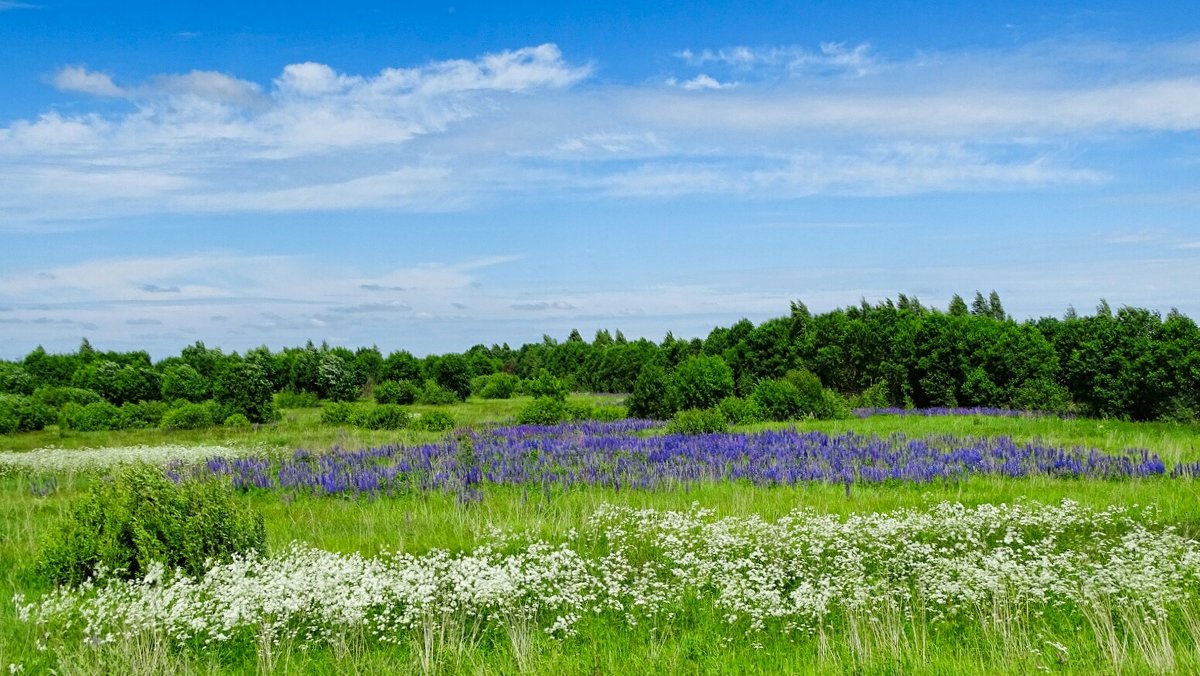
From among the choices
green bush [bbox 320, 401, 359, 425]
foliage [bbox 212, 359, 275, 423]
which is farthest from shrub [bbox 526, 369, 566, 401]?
foliage [bbox 212, 359, 275, 423]

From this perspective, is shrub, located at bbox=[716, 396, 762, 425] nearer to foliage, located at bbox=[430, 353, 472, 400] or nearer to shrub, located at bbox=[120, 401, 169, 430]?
shrub, located at bbox=[120, 401, 169, 430]

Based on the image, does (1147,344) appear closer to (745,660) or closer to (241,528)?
(745,660)

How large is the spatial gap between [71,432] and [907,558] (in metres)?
38.9

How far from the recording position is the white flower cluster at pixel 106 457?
20.7 m

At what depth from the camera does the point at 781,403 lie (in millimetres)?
28047

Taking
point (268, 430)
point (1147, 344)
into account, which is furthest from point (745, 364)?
point (268, 430)

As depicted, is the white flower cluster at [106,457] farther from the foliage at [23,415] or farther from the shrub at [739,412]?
the shrub at [739,412]

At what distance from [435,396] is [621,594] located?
4343cm

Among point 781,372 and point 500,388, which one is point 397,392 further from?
point 781,372

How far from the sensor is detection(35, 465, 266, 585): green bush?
889cm

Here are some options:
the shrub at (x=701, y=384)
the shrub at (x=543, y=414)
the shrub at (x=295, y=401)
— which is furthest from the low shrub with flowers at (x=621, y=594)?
the shrub at (x=295, y=401)

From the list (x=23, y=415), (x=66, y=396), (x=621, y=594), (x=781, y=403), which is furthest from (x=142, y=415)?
(x=621, y=594)

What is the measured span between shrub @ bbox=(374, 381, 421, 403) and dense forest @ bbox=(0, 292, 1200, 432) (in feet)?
0.39

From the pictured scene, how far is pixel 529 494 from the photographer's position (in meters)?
13.7
